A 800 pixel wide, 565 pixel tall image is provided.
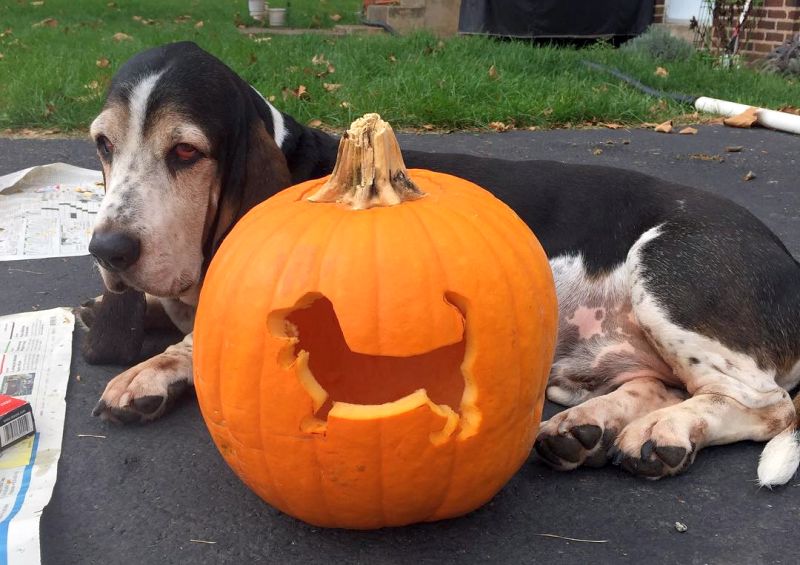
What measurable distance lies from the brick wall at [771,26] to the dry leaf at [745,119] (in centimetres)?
351

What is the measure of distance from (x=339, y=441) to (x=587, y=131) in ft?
20.4

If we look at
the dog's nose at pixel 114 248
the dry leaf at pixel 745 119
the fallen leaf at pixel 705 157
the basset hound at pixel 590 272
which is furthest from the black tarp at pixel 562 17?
the dog's nose at pixel 114 248

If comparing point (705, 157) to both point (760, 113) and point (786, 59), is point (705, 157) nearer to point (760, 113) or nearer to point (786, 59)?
point (760, 113)

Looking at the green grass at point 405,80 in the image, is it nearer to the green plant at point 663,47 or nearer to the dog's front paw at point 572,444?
the green plant at point 663,47

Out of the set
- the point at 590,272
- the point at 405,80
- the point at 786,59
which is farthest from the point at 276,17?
the point at 590,272

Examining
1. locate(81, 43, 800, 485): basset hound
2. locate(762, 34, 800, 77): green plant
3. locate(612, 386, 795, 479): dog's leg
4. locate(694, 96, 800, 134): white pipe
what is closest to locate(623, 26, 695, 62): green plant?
locate(762, 34, 800, 77): green plant

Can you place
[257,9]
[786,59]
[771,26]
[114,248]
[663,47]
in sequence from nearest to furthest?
[114,248], [786,59], [771,26], [663,47], [257,9]

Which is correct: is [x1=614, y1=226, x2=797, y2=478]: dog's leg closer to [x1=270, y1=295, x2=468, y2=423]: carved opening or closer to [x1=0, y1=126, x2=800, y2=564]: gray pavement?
[x1=0, y1=126, x2=800, y2=564]: gray pavement

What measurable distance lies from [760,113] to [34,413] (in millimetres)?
7137

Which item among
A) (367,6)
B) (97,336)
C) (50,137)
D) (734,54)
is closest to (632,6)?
(734,54)

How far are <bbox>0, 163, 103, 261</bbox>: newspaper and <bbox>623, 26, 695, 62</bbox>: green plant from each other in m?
8.00

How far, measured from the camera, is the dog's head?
273 cm

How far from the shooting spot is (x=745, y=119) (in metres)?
7.79

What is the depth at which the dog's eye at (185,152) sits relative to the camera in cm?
292
